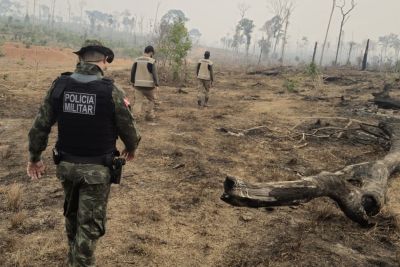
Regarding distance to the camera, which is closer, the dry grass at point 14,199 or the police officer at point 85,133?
the police officer at point 85,133

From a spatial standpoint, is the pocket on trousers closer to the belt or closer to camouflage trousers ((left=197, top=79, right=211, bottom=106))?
the belt

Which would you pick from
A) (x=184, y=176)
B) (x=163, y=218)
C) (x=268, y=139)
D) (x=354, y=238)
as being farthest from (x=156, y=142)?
(x=354, y=238)

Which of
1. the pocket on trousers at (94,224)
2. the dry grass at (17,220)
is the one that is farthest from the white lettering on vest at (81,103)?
the dry grass at (17,220)

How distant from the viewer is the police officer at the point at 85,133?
2.85 metres

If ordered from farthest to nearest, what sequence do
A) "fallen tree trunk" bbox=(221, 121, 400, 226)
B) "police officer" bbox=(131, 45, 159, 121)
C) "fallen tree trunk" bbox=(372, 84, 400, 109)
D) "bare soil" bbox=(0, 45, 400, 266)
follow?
"fallen tree trunk" bbox=(372, 84, 400, 109), "police officer" bbox=(131, 45, 159, 121), "bare soil" bbox=(0, 45, 400, 266), "fallen tree trunk" bbox=(221, 121, 400, 226)

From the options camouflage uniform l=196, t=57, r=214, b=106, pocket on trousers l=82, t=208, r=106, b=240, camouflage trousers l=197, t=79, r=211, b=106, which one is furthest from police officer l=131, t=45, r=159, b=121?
pocket on trousers l=82, t=208, r=106, b=240

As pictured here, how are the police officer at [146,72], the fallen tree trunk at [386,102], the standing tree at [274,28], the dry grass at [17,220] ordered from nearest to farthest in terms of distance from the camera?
1. the dry grass at [17,220]
2. the police officer at [146,72]
3. the fallen tree trunk at [386,102]
4. the standing tree at [274,28]

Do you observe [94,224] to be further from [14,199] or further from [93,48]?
[14,199]

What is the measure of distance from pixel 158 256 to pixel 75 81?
1801 mm

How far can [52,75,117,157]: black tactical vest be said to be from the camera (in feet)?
9.29

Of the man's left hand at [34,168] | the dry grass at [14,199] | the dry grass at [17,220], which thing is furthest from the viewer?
the dry grass at [14,199]

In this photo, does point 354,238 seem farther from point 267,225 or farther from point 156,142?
point 156,142

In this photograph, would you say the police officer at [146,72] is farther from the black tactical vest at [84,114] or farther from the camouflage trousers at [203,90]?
the black tactical vest at [84,114]

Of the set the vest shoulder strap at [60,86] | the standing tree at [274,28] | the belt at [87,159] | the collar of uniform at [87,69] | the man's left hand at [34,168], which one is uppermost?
the standing tree at [274,28]
